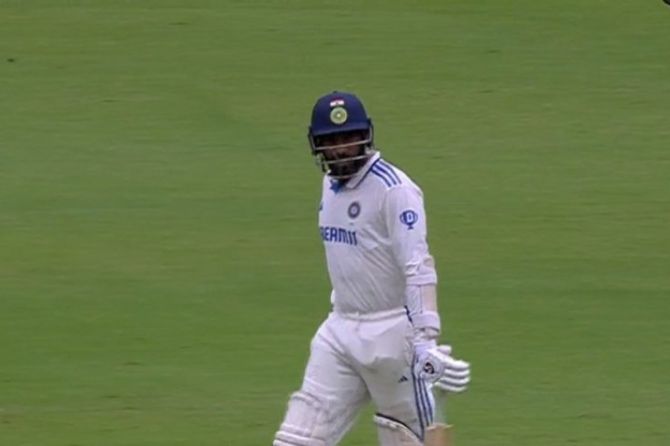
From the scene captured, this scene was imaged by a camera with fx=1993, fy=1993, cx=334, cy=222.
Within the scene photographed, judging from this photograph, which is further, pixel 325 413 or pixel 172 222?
pixel 172 222

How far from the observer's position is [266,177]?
18469mm

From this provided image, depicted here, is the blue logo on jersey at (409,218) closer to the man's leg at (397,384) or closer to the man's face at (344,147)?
the man's face at (344,147)

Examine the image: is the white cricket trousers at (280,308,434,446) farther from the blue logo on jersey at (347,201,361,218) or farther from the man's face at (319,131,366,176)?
the man's face at (319,131,366,176)

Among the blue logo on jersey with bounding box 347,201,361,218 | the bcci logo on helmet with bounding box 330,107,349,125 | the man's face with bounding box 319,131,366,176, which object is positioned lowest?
the blue logo on jersey with bounding box 347,201,361,218

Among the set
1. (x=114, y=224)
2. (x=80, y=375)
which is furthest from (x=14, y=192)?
(x=80, y=375)

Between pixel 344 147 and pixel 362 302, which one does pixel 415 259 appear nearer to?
pixel 362 302

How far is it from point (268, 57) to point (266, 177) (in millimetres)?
5845

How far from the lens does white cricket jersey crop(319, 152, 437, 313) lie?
8.60 metres

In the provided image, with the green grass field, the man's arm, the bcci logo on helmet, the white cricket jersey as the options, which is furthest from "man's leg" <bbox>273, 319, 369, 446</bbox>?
the green grass field

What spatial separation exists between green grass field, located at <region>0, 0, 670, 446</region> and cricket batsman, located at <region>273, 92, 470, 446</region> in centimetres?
182

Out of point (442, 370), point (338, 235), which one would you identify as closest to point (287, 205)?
point (338, 235)

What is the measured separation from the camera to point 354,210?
28.7 ft

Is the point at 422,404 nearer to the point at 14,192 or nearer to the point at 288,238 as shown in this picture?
the point at 288,238

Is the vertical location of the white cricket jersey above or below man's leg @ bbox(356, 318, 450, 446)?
above
